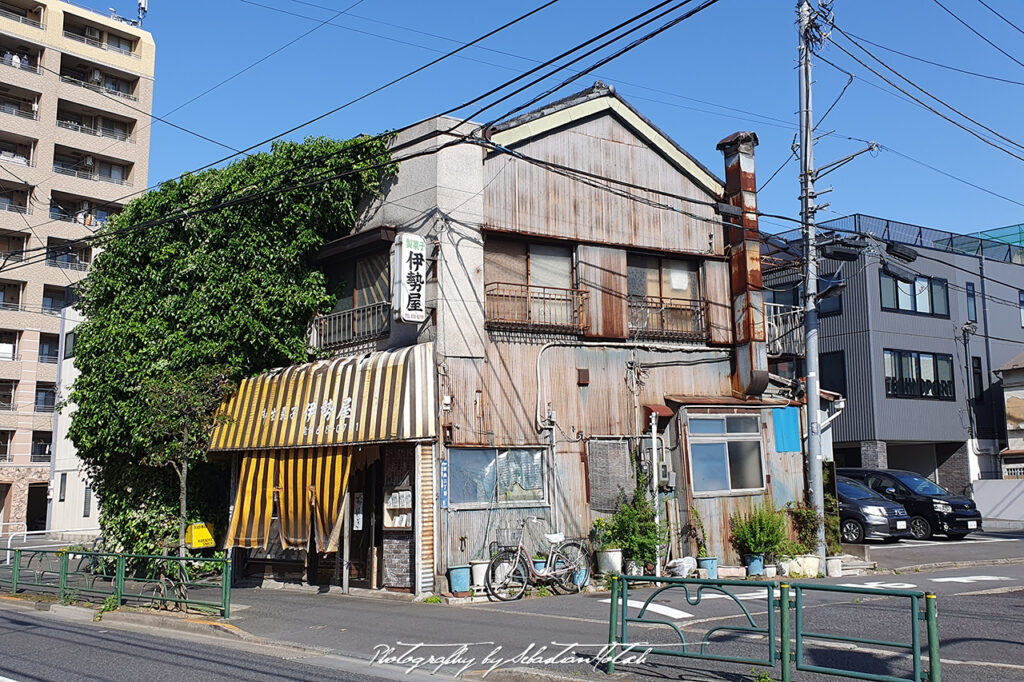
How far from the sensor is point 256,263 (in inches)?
754

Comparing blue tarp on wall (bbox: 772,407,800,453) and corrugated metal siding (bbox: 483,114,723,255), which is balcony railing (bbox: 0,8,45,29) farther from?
blue tarp on wall (bbox: 772,407,800,453)

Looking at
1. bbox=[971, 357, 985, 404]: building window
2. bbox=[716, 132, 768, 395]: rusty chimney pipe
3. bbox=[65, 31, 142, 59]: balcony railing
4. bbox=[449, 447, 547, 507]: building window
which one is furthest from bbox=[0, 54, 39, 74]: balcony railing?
bbox=[971, 357, 985, 404]: building window

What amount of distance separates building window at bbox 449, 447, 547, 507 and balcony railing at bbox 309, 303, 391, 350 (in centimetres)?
341

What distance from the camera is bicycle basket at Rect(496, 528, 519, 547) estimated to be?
16.5 m

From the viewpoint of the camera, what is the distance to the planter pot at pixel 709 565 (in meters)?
17.9

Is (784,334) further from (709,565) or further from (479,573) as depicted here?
(479,573)

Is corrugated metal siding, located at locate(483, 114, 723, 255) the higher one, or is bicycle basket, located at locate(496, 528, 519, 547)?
corrugated metal siding, located at locate(483, 114, 723, 255)

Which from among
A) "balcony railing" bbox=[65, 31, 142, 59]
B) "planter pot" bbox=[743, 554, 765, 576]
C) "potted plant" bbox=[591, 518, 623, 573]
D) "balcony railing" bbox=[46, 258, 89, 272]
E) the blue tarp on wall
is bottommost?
"planter pot" bbox=[743, 554, 765, 576]

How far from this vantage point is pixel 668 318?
19.8 meters

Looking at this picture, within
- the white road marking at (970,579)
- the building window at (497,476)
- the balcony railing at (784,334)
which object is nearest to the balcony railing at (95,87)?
the balcony railing at (784,334)

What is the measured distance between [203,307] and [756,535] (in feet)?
42.8

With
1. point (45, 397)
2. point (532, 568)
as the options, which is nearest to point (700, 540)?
point (532, 568)

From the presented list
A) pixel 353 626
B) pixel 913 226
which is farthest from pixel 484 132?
pixel 913 226

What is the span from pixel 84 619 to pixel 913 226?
116ft
